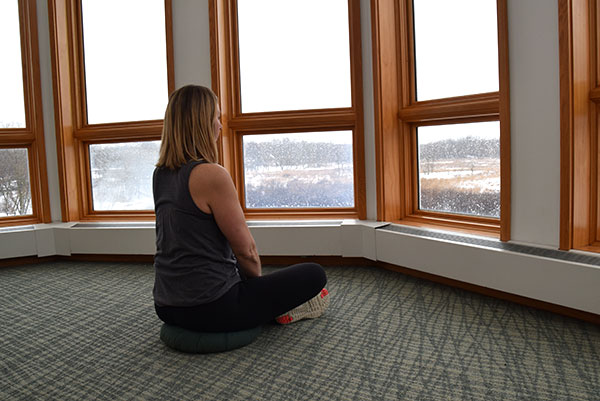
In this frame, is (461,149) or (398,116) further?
(398,116)

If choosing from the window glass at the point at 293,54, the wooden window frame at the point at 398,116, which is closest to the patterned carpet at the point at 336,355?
the wooden window frame at the point at 398,116

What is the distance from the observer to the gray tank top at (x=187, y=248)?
6.64ft

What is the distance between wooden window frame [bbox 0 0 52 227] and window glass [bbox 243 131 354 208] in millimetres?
1791

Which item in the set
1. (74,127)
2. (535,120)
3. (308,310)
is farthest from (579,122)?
(74,127)

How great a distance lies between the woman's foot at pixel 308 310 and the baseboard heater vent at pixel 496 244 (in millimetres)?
892

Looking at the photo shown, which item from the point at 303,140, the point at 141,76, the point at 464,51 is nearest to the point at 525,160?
the point at 464,51

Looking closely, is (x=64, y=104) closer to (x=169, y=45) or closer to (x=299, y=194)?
(x=169, y=45)

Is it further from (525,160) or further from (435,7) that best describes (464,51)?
(525,160)

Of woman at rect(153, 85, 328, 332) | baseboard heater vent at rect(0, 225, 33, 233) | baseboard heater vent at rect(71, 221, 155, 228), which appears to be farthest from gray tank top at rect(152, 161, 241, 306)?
baseboard heater vent at rect(0, 225, 33, 233)

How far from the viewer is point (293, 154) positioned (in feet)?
12.6

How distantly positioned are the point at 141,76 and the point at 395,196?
7.90 ft

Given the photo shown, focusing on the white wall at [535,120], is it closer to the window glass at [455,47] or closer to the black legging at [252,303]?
the window glass at [455,47]

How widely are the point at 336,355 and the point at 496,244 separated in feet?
3.97

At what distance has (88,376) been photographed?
75.9 inches
